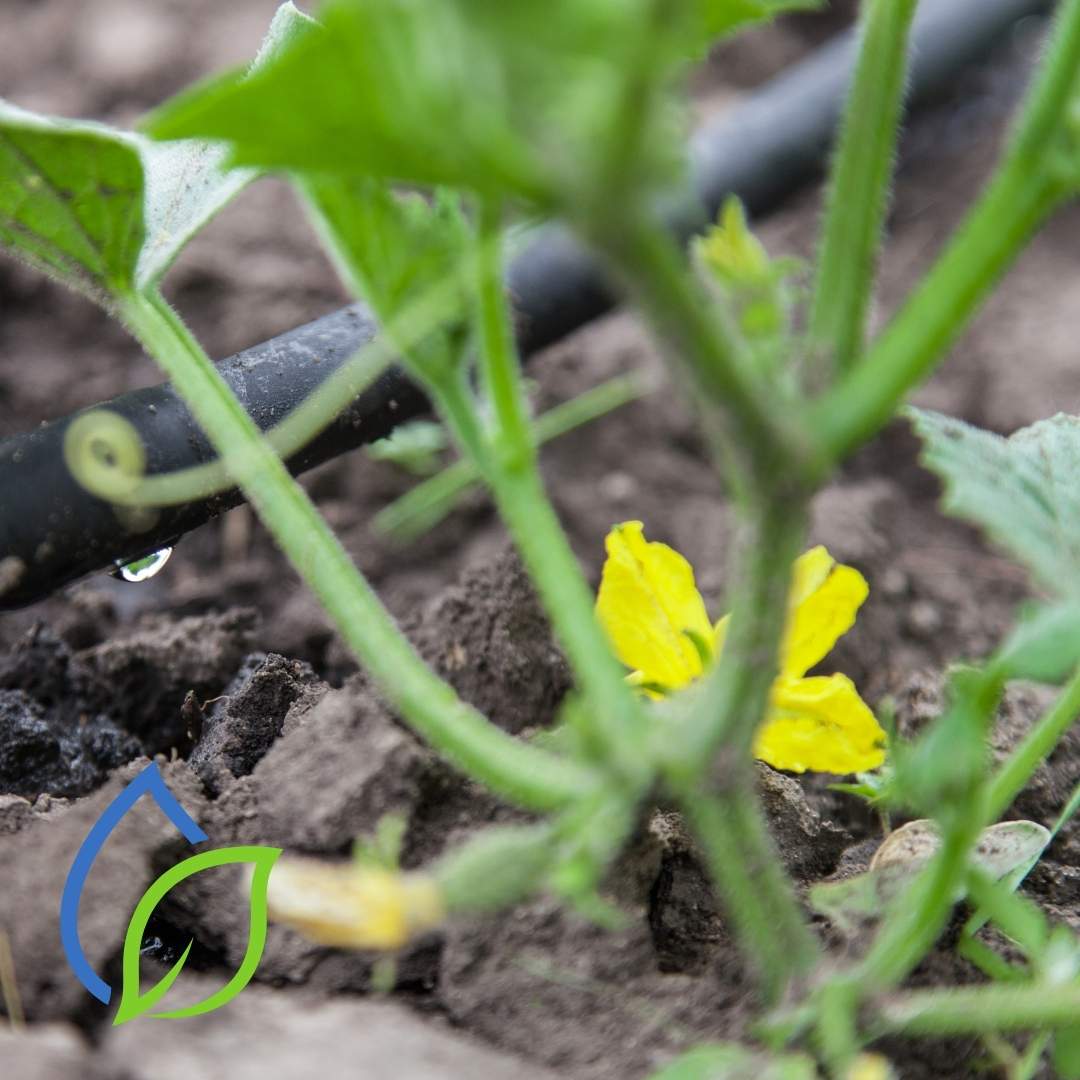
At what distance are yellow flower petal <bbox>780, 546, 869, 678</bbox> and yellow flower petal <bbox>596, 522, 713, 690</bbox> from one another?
0.28ft

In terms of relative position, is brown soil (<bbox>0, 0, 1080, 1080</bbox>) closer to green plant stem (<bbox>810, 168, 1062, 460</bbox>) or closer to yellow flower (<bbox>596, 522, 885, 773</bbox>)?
yellow flower (<bbox>596, 522, 885, 773</bbox>)

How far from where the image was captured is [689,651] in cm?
117

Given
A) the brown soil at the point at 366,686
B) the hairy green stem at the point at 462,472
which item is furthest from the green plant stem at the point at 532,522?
the hairy green stem at the point at 462,472

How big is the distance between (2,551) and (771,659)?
0.81m

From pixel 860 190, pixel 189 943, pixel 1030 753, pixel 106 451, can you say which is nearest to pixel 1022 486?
pixel 1030 753

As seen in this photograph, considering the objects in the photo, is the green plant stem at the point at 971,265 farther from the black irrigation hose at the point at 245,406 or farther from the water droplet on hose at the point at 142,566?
the water droplet on hose at the point at 142,566

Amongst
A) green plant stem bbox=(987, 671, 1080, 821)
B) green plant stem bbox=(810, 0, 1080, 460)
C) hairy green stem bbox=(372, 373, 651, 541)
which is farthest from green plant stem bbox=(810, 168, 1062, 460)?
hairy green stem bbox=(372, 373, 651, 541)

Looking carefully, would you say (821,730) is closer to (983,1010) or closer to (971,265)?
(983,1010)

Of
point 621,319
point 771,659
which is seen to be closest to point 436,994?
point 771,659

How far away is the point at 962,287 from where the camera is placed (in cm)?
72

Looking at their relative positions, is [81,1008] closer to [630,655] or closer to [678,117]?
[630,655]

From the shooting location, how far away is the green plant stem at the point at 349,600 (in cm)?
84

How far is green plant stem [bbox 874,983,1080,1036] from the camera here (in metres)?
0.86

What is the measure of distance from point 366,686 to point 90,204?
0.46 metres
